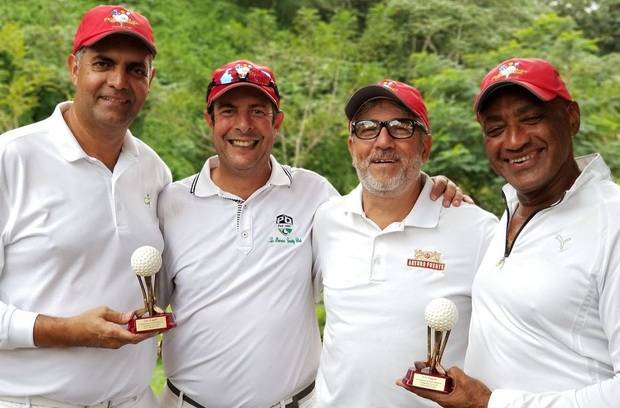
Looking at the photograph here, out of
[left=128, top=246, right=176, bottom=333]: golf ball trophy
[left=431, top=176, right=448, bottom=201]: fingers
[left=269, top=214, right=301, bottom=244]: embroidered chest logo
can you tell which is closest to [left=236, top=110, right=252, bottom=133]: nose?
[left=269, top=214, right=301, bottom=244]: embroidered chest logo

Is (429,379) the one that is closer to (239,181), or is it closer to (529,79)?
(529,79)

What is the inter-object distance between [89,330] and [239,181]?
107 cm

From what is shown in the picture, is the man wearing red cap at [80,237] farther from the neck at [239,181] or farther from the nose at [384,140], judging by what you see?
the nose at [384,140]

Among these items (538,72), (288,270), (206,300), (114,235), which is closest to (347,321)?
(288,270)

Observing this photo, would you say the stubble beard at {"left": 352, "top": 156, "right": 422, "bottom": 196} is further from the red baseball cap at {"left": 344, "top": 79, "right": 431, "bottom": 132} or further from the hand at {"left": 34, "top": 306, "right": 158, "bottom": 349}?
the hand at {"left": 34, "top": 306, "right": 158, "bottom": 349}

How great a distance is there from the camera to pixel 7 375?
9.26ft

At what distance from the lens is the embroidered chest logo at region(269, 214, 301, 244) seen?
333 cm

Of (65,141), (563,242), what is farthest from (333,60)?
(563,242)

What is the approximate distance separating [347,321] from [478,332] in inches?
25.1

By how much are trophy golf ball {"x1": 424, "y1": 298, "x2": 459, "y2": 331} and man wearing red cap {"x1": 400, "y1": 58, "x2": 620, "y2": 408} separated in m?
0.09

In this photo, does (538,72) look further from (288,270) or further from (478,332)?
(288,270)

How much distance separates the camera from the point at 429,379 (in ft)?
7.88

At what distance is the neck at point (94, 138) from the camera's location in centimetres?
304

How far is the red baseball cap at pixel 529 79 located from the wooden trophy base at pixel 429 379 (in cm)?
99
